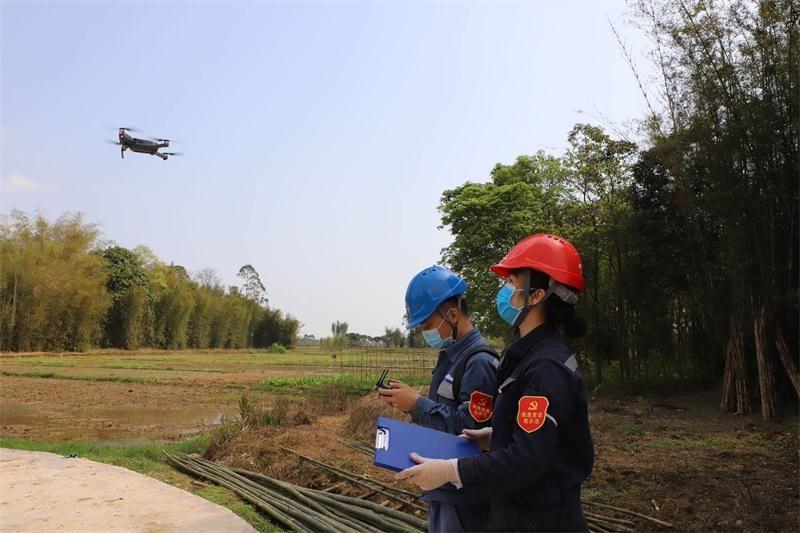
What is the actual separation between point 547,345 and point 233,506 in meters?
3.72

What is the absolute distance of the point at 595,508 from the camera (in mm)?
4609

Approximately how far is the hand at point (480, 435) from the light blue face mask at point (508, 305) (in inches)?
13.0

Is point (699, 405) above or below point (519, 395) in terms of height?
below

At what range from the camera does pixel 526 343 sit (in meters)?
1.69

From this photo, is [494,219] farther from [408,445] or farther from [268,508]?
[408,445]

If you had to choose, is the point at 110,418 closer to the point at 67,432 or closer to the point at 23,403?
the point at 67,432

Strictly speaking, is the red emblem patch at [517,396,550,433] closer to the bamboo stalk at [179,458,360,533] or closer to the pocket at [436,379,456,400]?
the pocket at [436,379,456,400]

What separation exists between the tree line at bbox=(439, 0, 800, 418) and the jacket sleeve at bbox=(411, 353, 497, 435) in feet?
27.0

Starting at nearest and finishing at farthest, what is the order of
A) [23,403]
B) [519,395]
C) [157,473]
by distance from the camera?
[519,395]
[157,473]
[23,403]

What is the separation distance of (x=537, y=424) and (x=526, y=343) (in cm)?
26

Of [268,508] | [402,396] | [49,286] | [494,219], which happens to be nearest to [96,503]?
[268,508]

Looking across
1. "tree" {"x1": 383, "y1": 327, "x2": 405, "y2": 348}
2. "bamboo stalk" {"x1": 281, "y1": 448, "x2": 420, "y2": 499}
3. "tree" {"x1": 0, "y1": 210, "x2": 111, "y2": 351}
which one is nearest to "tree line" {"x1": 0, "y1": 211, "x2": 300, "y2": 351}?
"tree" {"x1": 0, "y1": 210, "x2": 111, "y2": 351}

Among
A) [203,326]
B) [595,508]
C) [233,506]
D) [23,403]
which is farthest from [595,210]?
[203,326]

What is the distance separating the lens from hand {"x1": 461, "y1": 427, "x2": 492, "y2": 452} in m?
1.80
